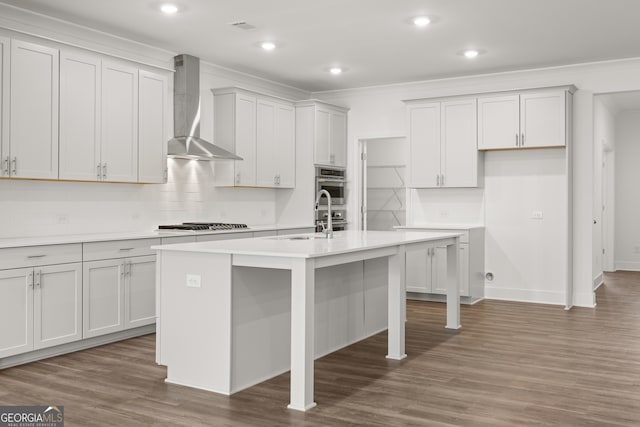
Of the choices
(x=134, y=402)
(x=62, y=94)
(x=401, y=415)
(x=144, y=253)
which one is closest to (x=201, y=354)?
(x=134, y=402)

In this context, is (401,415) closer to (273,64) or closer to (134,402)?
(134,402)

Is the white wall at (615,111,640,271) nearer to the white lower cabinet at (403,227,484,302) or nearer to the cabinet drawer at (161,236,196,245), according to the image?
the white lower cabinet at (403,227,484,302)

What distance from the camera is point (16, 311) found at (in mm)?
4332

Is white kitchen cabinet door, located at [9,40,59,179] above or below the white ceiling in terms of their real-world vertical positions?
below

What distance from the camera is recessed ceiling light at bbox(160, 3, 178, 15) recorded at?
16.1ft

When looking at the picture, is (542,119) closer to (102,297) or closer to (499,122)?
(499,122)

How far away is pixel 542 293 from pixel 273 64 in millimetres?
4247

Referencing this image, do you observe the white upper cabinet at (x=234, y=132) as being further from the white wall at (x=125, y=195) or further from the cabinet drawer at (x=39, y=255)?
the cabinet drawer at (x=39, y=255)

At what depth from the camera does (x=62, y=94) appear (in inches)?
197

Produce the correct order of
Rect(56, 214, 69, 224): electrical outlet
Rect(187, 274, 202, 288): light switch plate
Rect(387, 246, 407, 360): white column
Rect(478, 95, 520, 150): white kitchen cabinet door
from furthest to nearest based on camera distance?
Rect(478, 95, 520, 150): white kitchen cabinet door < Rect(56, 214, 69, 224): electrical outlet < Rect(387, 246, 407, 360): white column < Rect(187, 274, 202, 288): light switch plate

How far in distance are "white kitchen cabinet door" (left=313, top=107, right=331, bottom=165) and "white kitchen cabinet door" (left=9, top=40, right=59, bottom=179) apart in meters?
3.66

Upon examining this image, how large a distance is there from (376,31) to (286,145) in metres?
2.51

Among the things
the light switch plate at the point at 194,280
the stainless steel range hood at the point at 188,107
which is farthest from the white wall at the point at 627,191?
Answer: the light switch plate at the point at 194,280

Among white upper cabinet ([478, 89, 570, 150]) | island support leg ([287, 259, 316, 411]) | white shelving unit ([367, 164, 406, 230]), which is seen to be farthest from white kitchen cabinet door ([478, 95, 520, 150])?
island support leg ([287, 259, 316, 411])
